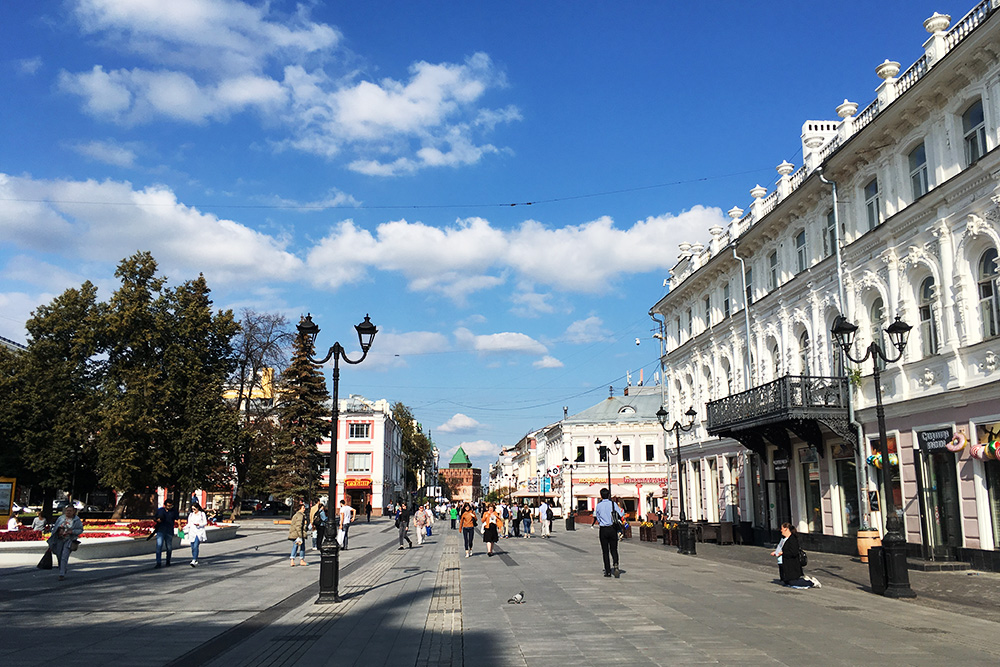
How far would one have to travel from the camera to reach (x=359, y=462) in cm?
7831

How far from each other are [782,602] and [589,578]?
4.92 m

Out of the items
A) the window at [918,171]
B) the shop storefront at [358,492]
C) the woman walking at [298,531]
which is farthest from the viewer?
the shop storefront at [358,492]

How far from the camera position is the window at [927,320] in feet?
66.6

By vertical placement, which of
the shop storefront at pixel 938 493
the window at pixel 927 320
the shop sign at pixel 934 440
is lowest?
the shop storefront at pixel 938 493

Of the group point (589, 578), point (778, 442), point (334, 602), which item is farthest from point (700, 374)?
point (334, 602)

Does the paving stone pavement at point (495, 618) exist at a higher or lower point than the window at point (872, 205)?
lower

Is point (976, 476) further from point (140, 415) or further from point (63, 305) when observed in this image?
point (63, 305)

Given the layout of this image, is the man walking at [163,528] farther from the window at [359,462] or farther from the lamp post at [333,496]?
the window at [359,462]

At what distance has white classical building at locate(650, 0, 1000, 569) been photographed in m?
18.3

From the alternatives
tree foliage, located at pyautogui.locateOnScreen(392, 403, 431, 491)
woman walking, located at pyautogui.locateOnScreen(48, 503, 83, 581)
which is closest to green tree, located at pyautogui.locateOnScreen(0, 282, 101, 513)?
woman walking, located at pyautogui.locateOnScreen(48, 503, 83, 581)

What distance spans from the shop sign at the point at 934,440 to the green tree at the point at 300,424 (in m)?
42.8

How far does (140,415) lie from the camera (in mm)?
39938

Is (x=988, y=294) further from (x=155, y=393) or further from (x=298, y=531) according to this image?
(x=155, y=393)

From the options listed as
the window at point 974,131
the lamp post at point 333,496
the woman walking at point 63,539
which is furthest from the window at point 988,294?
the woman walking at point 63,539
